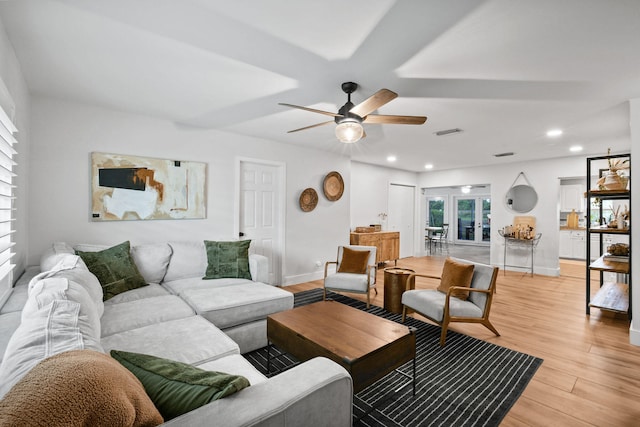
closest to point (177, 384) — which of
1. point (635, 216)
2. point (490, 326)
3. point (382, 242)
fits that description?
point (490, 326)

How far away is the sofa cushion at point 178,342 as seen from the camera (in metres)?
1.73

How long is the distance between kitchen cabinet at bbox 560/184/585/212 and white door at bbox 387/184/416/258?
12.8 feet

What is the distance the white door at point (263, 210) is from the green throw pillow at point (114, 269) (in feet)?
5.46

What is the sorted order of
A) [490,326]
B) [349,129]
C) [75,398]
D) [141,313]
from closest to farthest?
[75,398], [141,313], [349,129], [490,326]

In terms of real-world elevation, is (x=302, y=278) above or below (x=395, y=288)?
below

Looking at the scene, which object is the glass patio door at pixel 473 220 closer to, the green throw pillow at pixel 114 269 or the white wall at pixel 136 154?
the white wall at pixel 136 154

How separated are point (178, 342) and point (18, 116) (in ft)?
7.67

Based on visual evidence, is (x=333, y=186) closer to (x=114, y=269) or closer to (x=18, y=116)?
(x=114, y=269)

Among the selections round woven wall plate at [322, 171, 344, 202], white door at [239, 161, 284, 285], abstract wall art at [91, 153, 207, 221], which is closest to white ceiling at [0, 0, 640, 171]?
abstract wall art at [91, 153, 207, 221]

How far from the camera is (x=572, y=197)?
7594mm

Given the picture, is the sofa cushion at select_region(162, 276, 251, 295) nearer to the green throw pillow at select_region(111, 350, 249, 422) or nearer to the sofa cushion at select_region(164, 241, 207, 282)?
the sofa cushion at select_region(164, 241, 207, 282)

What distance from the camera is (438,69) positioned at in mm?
2250

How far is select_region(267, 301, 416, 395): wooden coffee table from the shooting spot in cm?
177

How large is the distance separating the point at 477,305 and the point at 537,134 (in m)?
2.73
